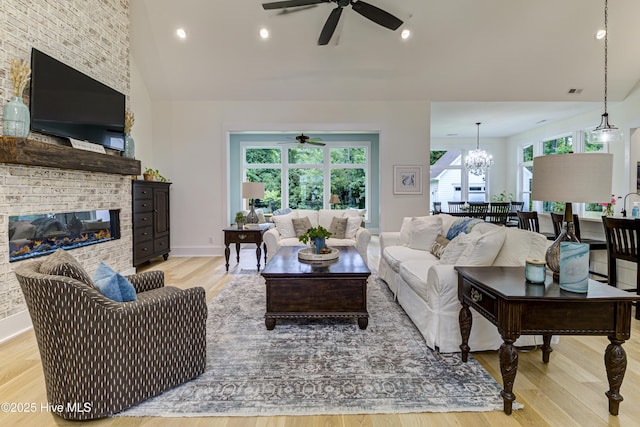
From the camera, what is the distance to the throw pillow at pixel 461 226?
3.36 meters

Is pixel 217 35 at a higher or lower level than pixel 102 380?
higher

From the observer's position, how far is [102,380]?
177 centimetres

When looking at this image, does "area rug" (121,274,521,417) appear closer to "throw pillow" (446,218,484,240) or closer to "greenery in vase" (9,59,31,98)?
"throw pillow" (446,218,484,240)

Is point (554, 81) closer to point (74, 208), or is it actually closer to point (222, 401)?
point (222, 401)

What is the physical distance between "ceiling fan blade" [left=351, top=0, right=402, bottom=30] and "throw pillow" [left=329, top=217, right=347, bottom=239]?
2838mm

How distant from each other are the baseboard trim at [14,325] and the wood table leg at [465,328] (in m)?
3.67

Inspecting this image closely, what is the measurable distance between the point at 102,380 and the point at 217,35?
5032 mm

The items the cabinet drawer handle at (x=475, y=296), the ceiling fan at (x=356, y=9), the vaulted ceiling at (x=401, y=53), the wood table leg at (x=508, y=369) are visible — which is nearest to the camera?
the wood table leg at (x=508, y=369)

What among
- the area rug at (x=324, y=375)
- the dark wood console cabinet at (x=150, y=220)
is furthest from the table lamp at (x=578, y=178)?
the dark wood console cabinet at (x=150, y=220)

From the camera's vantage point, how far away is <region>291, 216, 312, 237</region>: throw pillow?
18.2 ft

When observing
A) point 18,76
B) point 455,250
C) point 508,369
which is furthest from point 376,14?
point 508,369

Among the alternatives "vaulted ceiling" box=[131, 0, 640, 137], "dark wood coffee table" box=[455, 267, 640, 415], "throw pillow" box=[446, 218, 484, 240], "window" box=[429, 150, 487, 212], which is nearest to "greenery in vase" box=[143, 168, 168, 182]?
"vaulted ceiling" box=[131, 0, 640, 137]

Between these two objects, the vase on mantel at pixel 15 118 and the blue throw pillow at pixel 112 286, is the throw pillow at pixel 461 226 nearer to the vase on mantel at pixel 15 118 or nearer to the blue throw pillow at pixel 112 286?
the blue throw pillow at pixel 112 286

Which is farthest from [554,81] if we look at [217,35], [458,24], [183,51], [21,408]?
[21,408]
